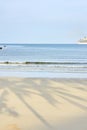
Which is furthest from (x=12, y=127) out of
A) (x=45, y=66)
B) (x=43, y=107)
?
(x=45, y=66)

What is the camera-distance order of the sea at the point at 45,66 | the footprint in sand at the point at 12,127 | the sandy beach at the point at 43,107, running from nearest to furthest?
the footprint in sand at the point at 12,127
the sandy beach at the point at 43,107
the sea at the point at 45,66

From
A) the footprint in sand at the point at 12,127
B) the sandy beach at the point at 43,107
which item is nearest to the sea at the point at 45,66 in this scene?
the sandy beach at the point at 43,107

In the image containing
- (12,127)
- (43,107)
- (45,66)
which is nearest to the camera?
(12,127)

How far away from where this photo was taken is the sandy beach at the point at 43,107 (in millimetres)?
6062

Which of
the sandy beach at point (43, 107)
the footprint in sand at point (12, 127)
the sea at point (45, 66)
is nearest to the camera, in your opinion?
the footprint in sand at point (12, 127)

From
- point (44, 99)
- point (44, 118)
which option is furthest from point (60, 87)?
point (44, 118)

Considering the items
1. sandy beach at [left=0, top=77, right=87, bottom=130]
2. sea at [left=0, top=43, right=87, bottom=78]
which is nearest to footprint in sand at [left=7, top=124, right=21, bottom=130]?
sandy beach at [left=0, top=77, right=87, bottom=130]

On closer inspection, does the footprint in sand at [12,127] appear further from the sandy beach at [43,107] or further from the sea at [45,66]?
the sea at [45,66]

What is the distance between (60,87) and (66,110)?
3.35 m

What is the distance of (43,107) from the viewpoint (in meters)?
7.47

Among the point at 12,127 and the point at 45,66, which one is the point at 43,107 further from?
the point at 45,66

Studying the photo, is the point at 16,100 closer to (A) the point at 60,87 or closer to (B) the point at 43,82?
(A) the point at 60,87

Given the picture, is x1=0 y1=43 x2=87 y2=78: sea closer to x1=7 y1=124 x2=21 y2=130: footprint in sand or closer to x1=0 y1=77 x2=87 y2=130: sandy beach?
x1=0 y1=77 x2=87 y2=130: sandy beach
